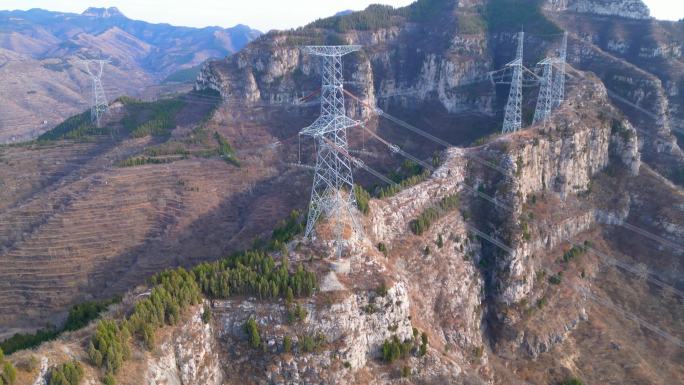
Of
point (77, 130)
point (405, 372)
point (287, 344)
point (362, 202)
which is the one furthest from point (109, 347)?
point (77, 130)

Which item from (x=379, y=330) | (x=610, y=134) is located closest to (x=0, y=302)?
(x=379, y=330)

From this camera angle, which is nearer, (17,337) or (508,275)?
(17,337)

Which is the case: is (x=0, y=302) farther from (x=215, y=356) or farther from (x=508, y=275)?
(x=508, y=275)

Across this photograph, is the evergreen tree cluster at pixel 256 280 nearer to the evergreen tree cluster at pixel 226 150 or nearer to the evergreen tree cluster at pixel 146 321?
the evergreen tree cluster at pixel 146 321

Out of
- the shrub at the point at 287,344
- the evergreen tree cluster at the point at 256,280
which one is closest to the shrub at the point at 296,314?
the shrub at the point at 287,344

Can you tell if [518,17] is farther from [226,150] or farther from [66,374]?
[66,374]

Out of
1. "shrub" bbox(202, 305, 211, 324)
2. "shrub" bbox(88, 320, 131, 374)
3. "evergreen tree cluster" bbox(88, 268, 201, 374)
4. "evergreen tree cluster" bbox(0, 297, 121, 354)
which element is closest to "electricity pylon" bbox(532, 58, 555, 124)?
"shrub" bbox(202, 305, 211, 324)

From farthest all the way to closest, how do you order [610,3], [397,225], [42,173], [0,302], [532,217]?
[610,3]
[42,173]
[532,217]
[0,302]
[397,225]
